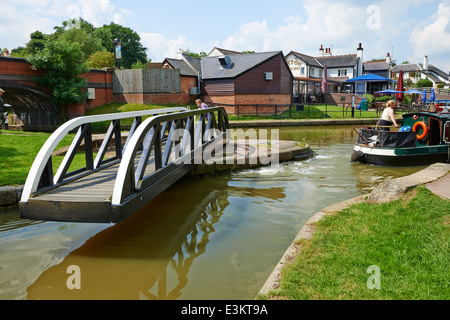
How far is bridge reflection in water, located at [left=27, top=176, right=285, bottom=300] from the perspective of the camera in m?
3.64

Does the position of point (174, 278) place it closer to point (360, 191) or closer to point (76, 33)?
point (360, 191)

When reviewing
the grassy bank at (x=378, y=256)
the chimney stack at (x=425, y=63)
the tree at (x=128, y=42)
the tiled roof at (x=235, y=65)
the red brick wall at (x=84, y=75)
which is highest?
the tree at (x=128, y=42)

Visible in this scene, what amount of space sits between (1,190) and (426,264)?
6.31m

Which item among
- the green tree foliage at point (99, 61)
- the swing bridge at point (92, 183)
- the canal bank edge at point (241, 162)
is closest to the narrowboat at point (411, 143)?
the canal bank edge at point (241, 162)

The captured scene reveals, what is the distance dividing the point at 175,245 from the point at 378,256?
2.54 meters

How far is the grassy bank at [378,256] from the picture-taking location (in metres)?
2.93

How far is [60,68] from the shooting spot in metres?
20.2

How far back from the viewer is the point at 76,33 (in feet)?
153

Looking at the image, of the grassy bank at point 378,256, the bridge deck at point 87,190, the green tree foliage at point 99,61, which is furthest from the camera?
the green tree foliage at point 99,61

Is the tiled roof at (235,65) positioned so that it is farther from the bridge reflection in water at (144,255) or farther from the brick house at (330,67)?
the bridge reflection in water at (144,255)

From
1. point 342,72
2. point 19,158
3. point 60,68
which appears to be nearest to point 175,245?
point 19,158

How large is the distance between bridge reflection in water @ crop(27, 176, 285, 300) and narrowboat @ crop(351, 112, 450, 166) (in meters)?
4.57

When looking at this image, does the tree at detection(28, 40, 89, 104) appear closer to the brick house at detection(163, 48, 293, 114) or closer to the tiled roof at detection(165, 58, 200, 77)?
the brick house at detection(163, 48, 293, 114)
